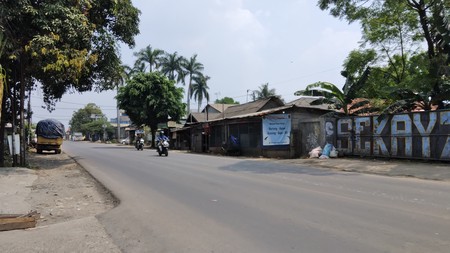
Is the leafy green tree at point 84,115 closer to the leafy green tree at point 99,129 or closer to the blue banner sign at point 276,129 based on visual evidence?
the leafy green tree at point 99,129

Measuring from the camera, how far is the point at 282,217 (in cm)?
748

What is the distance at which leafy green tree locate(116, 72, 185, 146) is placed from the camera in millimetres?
51000

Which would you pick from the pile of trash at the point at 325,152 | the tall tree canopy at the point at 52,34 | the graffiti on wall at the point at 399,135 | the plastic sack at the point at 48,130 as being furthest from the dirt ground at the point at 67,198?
the plastic sack at the point at 48,130

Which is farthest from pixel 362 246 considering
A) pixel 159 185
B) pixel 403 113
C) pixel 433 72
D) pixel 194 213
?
pixel 433 72

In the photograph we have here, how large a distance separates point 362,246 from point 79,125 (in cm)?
13126

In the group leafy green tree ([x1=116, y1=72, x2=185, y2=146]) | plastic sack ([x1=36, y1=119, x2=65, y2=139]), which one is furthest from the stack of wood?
leafy green tree ([x1=116, y1=72, x2=185, y2=146])

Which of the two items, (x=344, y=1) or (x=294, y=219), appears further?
(x=344, y=1)

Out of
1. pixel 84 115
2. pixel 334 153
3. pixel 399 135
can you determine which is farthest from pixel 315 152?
pixel 84 115

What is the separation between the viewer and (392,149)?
64.5ft

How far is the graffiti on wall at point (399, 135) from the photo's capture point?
685 inches

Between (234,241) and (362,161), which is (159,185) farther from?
(362,161)

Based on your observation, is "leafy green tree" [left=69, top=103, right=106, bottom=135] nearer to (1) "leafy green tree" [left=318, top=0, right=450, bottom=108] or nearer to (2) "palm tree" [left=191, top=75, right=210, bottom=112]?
(2) "palm tree" [left=191, top=75, right=210, bottom=112]

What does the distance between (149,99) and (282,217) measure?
147ft

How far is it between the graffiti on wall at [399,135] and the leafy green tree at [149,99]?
31750 mm
